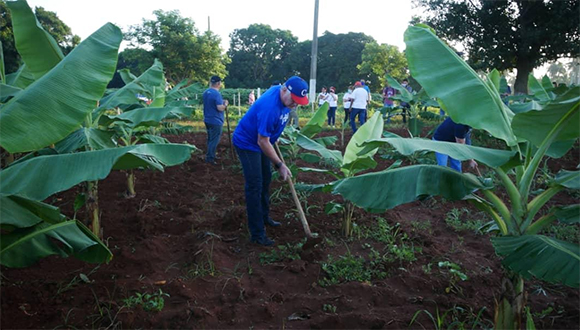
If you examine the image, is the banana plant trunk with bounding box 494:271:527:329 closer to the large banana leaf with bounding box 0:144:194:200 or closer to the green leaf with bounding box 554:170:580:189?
the green leaf with bounding box 554:170:580:189

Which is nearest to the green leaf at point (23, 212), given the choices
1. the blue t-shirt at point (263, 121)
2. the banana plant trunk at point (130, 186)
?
the blue t-shirt at point (263, 121)

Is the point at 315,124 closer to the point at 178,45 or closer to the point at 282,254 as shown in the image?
the point at 282,254

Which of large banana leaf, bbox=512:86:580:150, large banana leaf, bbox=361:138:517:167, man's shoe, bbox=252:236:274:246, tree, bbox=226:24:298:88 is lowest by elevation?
man's shoe, bbox=252:236:274:246

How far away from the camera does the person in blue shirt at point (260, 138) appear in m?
4.22

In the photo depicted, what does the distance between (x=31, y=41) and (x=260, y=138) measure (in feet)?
7.20

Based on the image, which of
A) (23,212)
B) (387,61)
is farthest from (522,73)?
(23,212)

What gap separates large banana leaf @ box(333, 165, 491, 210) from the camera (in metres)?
2.38

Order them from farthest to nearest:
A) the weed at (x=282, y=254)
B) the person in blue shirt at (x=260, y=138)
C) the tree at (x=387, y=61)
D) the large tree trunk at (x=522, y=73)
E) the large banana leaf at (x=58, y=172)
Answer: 1. the tree at (x=387, y=61)
2. the large tree trunk at (x=522, y=73)
3. the person in blue shirt at (x=260, y=138)
4. the weed at (x=282, y=254)
5. the large banana leaf at (x=58, y=172)

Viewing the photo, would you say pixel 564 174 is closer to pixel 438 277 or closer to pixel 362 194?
pixel 362 194

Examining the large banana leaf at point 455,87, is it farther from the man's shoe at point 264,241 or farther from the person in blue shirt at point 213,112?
the person in blue shirt at point 213,112

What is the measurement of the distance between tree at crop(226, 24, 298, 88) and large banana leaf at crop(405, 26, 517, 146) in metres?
59.2

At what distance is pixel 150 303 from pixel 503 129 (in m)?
2.88

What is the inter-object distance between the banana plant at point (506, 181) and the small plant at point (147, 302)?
1.66m

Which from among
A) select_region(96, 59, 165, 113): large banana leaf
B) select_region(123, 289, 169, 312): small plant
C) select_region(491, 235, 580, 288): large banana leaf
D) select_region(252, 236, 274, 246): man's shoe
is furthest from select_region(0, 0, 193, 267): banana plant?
select_region(252, 236, 274, 246): man's shoe
